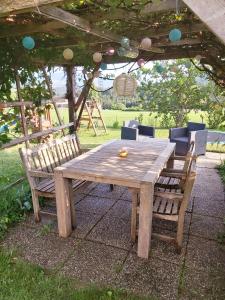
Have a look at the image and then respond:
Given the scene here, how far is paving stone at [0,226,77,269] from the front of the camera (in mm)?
2635

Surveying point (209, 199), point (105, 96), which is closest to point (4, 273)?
point (209, 199)

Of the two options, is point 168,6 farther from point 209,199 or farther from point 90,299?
point 209,199

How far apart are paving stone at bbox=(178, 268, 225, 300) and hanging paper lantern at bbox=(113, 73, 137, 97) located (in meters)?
2.66

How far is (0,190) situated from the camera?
3514 mm

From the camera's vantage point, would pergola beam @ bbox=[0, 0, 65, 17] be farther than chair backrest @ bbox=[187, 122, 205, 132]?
No

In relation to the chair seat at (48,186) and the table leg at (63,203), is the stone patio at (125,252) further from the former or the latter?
the chair seat at (48,186)

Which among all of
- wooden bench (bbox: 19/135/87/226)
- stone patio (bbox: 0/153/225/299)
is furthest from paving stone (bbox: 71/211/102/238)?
wooden bench (bbox: 19/135/87/226)

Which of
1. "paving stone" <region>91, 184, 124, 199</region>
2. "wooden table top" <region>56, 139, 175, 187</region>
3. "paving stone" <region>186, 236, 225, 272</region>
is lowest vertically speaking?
"paving stone" <region>186, 236, 225, 272</region>

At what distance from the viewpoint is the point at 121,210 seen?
12.1 ft

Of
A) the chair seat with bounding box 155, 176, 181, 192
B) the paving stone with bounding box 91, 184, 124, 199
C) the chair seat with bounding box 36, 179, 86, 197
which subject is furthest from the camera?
the paving stone with bounding box 91, 184, 124, 199

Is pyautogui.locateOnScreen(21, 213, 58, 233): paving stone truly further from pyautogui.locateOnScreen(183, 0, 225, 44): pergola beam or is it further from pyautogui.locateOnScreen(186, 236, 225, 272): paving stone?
pyautogui.locateOnScreen(183, 0, 225, 44): pergola beam

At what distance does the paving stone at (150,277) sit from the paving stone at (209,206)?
133cm

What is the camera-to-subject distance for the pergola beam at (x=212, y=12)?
122cm

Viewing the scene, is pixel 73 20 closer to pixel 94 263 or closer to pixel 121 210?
pixel 94 263
